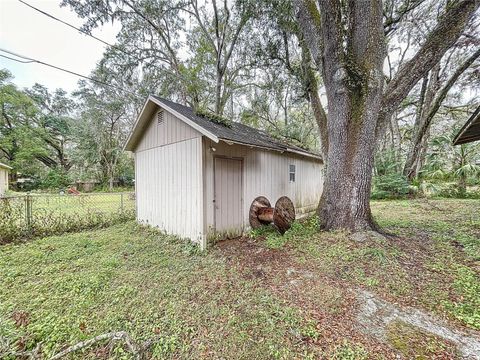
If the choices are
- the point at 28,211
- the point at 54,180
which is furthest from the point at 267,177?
the point at 54,180

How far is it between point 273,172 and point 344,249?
3561 millimetres

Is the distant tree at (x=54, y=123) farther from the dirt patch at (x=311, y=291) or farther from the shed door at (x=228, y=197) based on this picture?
the dirt patch at (x=311, y=291)

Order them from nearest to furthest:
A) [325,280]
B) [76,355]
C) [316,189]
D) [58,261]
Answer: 1. [76,355]
2. [325,280]
3. [58,261]
4. [316,189]

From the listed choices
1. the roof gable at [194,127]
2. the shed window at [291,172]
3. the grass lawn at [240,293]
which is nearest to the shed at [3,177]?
the roof gable at [194,127]

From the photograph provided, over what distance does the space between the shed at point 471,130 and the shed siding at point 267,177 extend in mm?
4662

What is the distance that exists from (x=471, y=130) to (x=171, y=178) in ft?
27.6

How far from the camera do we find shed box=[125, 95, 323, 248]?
16.7 feet

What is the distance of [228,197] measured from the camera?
572 cm

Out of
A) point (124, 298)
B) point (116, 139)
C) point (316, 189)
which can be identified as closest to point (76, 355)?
point (124, 298)

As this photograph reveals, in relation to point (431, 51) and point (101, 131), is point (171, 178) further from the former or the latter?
point (101, 131)

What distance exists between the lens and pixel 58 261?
173 inches

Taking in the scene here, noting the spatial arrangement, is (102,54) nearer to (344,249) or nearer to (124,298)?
(124,298)

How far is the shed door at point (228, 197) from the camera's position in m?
5.46

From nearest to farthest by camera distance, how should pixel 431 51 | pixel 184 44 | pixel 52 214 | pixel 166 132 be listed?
1. pixel 431 51
2. pixel 166 132
3. pixel 52 214
4. pixel 184 44
